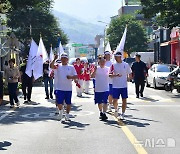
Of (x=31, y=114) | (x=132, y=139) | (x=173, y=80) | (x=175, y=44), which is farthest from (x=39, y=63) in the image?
(x=175, y=44)

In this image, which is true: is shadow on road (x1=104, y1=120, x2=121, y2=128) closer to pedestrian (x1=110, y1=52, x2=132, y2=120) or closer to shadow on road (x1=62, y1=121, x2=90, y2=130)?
pedestrian (x1=110, y1=52, x2=132, y2=120)

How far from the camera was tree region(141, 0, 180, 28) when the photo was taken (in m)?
25.9

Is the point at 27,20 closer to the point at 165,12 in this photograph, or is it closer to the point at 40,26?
the point at 40,26

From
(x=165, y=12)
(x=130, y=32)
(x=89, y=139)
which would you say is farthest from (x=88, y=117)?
(x=130, y=32)

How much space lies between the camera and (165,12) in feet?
86.5

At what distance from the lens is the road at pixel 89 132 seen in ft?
31.6

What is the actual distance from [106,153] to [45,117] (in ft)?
20.0

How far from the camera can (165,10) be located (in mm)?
26453

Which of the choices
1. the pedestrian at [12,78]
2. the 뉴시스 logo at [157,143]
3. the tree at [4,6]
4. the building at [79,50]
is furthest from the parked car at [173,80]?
the building at [79,50]

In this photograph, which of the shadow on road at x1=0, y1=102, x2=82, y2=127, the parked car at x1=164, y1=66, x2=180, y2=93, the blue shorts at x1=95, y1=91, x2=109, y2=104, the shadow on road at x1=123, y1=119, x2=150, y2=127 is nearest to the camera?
the shadow on road at x1=123, y1=119, x2=150, y2=127

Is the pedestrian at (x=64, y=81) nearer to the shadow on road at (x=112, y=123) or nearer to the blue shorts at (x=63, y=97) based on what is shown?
the blue shorts at (x=63, y=97)

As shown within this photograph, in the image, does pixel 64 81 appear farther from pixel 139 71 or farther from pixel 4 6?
pixel 4 6

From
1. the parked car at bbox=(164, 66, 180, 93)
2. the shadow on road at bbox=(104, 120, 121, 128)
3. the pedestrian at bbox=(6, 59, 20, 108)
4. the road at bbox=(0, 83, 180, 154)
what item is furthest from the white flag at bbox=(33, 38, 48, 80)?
the parked car at bbox=(164, 66, 180, 93)

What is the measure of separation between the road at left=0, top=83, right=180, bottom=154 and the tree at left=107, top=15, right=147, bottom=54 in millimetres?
50193
